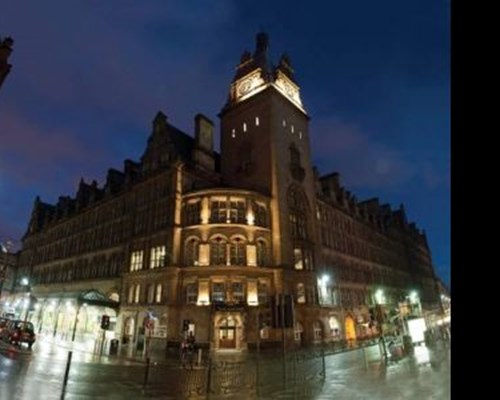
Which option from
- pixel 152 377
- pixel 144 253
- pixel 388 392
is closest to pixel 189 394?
pixel 152 377

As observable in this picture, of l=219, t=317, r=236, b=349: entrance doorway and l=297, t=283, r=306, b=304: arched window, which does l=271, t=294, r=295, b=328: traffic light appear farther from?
l=297, t=283, r=306, b=304: arched window

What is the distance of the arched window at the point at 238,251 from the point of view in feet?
127

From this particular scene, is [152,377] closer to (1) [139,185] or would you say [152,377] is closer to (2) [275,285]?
(2) [275,285]

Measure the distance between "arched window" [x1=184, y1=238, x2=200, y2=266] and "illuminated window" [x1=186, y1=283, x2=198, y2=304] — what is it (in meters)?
2.34

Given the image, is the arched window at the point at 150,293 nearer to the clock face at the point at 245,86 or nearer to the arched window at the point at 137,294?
the arched window at the point at 137,294

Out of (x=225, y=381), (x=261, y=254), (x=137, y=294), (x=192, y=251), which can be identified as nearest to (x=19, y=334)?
(x=137, y=294)

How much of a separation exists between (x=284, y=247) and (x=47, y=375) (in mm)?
27865

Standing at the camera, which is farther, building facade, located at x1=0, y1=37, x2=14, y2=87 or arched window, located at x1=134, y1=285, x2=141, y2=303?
arched window, located at x1=134, y1=285, x2=141, y2=303

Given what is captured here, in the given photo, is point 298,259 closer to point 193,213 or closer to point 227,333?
point 227,333

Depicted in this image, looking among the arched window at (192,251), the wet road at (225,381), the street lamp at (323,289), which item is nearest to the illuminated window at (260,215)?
the arched window at (192,251)

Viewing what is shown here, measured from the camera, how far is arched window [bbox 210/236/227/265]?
38500 mm

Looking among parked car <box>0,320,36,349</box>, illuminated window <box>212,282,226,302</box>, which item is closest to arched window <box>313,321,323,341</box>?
illuminated window <box>212,282,226,302</box>

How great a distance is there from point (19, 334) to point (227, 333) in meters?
19.8

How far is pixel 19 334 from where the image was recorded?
110 ft
